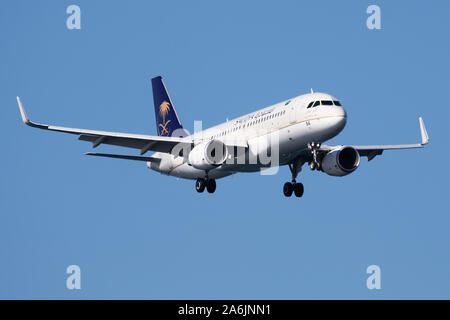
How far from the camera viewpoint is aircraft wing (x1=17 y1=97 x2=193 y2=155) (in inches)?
1959

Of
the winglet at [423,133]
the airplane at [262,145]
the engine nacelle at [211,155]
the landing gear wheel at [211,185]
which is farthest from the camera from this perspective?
the winglet at [423,133]

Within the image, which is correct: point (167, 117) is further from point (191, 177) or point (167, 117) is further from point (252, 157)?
point (252, 157)

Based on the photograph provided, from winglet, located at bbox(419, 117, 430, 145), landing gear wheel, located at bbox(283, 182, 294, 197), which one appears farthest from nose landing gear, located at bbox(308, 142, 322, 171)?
winglet, located at bbox(419, 117, 430, 145)

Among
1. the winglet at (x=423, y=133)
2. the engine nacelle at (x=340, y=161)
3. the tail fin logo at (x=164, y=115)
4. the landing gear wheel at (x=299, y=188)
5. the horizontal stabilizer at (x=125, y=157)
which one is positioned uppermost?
the tail fin logo at (x=164, y=115)

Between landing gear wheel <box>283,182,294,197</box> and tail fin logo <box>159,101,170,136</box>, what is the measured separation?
1261cm

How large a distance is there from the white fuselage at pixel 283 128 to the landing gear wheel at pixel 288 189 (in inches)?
84.6

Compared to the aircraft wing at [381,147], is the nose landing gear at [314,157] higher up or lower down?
lower down

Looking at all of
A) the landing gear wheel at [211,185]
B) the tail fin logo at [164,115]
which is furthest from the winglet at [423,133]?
the tail fin logo at [164,115]

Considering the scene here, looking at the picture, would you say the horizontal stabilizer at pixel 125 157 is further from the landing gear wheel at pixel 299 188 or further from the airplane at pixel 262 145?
the landing gear wheel at pixel 299 188

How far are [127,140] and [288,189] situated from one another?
999 centimetres

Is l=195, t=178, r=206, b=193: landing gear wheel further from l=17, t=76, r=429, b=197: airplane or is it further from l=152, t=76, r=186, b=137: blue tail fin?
l=152, t=76, r=186, b=137: blue tail fin

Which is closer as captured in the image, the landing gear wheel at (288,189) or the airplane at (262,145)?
the airplane at (262,145)

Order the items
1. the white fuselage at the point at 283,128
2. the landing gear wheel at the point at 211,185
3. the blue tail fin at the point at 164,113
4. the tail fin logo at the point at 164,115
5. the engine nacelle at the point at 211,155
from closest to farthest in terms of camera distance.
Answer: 1. the white fuselage at the point at 283,128
2. the engine nacelle at the point at 211,155
3. the landing gear wheel at the point at 211,185
4. the blue tail fin at the point at 164,113
5. the tail fin logo at the point at 164,115

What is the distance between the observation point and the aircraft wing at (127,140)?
49.8 m
